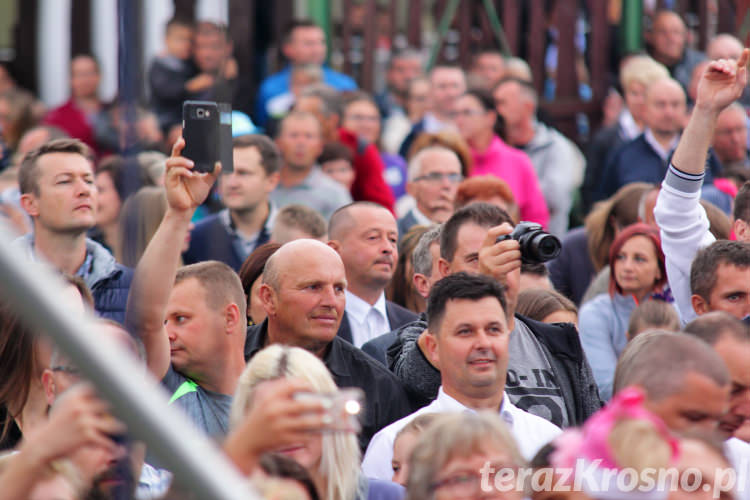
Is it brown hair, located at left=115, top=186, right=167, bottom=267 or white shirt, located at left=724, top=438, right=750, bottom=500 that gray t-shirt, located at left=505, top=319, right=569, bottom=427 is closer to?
white shirt, located at left=724, top=438, right=750, bottom=500

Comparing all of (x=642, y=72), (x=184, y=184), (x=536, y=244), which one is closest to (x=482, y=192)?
(x=536, y=244)

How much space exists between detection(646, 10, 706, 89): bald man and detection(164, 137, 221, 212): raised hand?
7.40m

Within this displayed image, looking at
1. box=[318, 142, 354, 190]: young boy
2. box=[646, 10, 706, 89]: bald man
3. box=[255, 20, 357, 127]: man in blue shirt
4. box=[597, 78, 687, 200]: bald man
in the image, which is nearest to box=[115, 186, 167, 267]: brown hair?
box=[318, 142, 354, 190]: young boy

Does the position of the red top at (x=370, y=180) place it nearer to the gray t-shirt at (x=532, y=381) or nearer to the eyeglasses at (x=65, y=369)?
the gray t-shirt at (x=532, y=381)

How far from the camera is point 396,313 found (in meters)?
5.78

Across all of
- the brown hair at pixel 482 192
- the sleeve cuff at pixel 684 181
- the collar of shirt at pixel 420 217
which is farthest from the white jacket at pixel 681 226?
the collar of shirt at pixel 420 217

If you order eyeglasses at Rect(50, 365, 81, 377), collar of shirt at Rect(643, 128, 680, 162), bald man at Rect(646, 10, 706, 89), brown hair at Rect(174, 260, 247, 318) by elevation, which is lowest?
eyeglasses at Rect(50, 365, 81, 377)

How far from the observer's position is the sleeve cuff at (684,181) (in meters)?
4.64

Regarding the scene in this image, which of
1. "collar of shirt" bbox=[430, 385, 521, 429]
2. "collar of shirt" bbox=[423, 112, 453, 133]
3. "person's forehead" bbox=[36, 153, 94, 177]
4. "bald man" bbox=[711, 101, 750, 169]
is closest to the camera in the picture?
"collar of shirt" bbox=[430, 385, 521, 429]

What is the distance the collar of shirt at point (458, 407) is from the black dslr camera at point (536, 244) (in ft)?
1.74

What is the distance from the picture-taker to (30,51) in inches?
477

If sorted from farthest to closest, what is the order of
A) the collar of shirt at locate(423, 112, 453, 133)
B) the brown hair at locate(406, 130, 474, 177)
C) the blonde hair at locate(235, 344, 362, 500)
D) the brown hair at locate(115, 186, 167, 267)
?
the collar of shirt at locate(423, 112, 453, 133)
the brown hair at locate(406, 130, 474, 177)
the brown hair at locate(115, 186, 167, 267)
the blonde hair at locate(235, 344, 362, 500)

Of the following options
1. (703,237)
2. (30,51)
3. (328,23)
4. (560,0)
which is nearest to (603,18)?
(560,0)

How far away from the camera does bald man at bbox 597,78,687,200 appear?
8.41m
